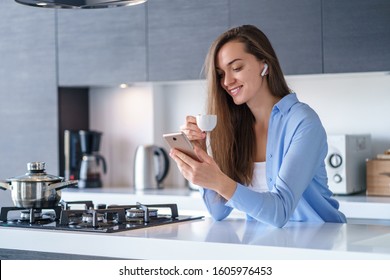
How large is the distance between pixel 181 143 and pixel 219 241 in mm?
404

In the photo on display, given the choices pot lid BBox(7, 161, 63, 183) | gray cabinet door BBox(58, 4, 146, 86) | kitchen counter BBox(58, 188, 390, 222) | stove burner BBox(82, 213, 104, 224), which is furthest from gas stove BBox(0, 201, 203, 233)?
gray cabinet door BBox(58, 4, 146, 86)

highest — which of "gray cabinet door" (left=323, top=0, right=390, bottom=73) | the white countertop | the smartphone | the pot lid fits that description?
"gray cabinet door" (left=323, top=0, right=390, bottom=73)

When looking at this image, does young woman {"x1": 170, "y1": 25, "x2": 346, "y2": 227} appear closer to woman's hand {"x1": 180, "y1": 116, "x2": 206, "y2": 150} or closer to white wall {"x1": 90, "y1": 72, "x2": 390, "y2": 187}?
woman's hand {"x1": 180, "y1": 116, "x2": 206, "y2": 150}

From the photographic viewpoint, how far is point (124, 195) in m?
4.38

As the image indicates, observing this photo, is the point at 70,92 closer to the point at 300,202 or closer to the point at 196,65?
the point at 196,65

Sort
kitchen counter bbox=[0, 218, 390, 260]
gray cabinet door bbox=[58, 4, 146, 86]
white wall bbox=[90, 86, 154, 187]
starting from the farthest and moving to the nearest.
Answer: white wall bbox=[90, 86, 154, 187] → gray cabinet door bbox=[58, 4, 146, 86] → kitchen counter bbox=[0, 218, 390, 260]

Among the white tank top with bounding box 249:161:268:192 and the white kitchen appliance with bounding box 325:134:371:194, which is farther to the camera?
the white kitchen appliance with bounding box 325:134:371:194

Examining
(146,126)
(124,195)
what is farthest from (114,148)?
(124,195)

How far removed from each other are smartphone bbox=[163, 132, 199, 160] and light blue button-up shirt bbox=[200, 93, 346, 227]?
7.2 inches

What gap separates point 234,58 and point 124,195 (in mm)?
1843

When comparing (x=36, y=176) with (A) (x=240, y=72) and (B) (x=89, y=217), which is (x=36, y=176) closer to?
(B) (x=89, y=217)

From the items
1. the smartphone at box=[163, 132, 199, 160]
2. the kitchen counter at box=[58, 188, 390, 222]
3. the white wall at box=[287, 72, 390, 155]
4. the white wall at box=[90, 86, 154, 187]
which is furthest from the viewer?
the white wall at box=[90, 86, 154, 187]

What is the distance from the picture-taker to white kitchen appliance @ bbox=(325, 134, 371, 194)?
4023 millimetres

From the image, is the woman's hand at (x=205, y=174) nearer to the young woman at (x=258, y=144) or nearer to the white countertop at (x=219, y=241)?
the young woman at (x=258, y=144)
